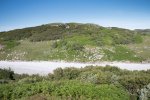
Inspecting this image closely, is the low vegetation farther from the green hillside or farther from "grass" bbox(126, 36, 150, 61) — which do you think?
"grass" bbox(126, 36, 150, 61)

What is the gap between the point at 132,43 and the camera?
5028 centimetres

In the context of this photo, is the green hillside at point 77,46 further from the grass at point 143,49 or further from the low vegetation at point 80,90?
the low vegetation at point 80,90

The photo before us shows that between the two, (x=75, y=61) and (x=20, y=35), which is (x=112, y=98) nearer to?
(x=75, y=61)

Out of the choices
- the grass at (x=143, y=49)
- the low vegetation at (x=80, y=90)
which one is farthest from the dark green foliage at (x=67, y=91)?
the grass at (x=143, y=49)

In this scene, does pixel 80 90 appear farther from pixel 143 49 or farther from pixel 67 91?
pixel 143 49

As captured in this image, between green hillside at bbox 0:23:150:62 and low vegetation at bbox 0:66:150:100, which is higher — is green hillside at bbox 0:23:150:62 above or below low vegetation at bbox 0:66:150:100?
below

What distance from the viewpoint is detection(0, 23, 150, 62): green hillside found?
39875 millimetres

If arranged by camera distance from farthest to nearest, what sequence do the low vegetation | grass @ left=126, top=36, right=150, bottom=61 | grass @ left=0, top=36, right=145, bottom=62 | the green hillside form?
1. grass @ left=126, top=36, right=150, bottom=61
2. the green hillside
3. grass @ left=0, top=36, right=145, bottom=62
4. the low vegetation

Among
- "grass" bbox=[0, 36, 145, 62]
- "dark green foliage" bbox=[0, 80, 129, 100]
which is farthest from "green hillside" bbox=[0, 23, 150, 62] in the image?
"dark green foliage" bbox=[0, 80, 129, 100]

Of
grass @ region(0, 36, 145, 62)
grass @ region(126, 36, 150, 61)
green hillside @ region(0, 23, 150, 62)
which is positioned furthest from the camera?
grass @ region(126, 36, 150, 61)

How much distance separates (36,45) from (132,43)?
16.4 m

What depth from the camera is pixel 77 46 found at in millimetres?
43031

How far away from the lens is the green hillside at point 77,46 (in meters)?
39.9

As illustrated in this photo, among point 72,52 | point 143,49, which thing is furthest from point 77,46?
point 143,49
